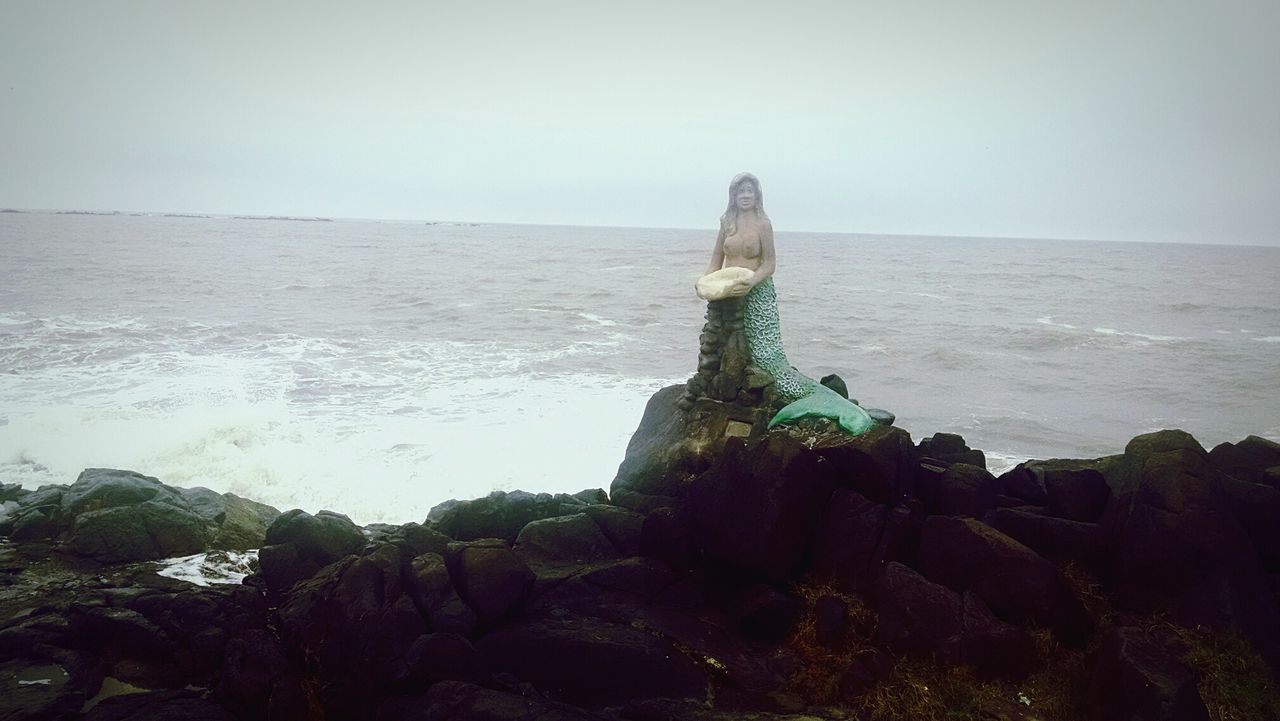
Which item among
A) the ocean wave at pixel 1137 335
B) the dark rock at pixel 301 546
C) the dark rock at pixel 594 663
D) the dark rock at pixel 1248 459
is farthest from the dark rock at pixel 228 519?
the ocean wave at pixel 1137 335

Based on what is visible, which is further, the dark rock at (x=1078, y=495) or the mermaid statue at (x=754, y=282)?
the mermaid statue at (x=754, y=282)

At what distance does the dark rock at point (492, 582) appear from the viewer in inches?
235

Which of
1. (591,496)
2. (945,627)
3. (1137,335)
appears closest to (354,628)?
(591,496)

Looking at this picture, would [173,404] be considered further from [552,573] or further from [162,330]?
[552,573]

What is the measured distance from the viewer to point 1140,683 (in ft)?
15.2

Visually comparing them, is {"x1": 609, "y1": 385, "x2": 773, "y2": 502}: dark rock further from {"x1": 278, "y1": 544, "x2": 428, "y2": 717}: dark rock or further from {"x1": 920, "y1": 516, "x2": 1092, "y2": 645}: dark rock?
{"x1": 278, "y1": 544, "x2": 428, "y2": 717}: dark rock

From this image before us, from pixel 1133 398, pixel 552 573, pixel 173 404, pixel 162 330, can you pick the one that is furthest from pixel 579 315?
pixel 552 573

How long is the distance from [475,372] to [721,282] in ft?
45.4

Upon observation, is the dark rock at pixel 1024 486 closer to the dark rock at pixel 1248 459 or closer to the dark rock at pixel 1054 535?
the dark rock at pixel 1054 535

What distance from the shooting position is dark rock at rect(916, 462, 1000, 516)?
275 inches

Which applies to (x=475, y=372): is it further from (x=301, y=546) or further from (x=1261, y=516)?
(x=1261, y=516)

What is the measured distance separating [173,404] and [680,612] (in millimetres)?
15444

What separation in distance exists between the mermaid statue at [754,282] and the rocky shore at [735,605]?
4.95ft

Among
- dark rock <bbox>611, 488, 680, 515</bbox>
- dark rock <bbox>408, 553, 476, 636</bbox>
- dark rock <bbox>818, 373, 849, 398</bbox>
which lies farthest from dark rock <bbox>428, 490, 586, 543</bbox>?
dark rock <bbox>818, 373, 849, 398</bbox>
